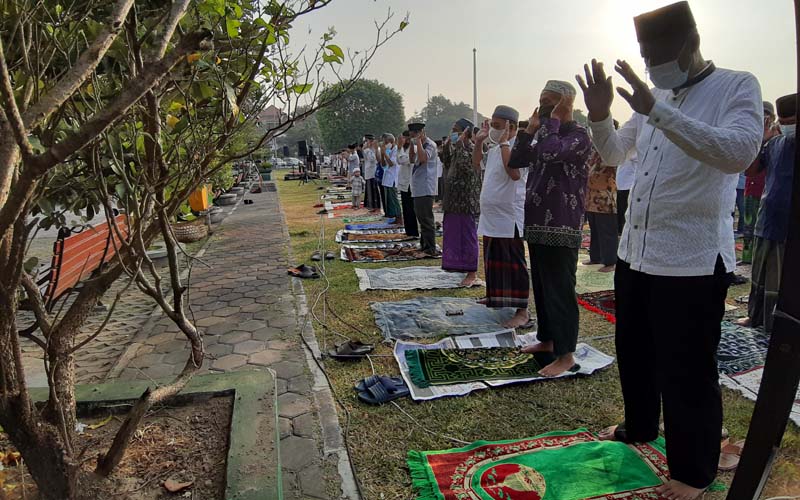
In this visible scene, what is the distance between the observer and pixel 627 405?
2.57 metres

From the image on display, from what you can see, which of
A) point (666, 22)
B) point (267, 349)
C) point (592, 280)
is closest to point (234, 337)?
point (267, 349)

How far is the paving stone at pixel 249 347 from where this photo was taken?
3.98 meters

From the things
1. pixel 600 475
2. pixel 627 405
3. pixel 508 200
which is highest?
pixel 508 200

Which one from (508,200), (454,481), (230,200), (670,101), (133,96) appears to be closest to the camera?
(133,96)

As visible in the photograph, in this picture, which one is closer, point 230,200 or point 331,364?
point 331,364

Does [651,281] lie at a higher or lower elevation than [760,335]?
higher

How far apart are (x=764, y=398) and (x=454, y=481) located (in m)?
1.47

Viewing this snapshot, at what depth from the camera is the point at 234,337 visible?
4.30 metres

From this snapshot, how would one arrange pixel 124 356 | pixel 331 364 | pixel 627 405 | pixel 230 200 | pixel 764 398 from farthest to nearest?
1. pixel 230 200
2. pixel 124 356
3. pixel 331 364
4. pixel 627 405
5. pixel 764 398

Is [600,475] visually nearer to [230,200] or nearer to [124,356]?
[124,356]

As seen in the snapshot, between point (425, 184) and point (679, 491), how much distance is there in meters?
5.66

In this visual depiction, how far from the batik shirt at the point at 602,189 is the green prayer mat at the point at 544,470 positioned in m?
4.12

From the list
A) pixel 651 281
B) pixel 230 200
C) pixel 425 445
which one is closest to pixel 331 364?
pixel 425 445

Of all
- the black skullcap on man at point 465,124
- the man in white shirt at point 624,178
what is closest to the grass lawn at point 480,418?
the black skullcap on man at point 465,124
